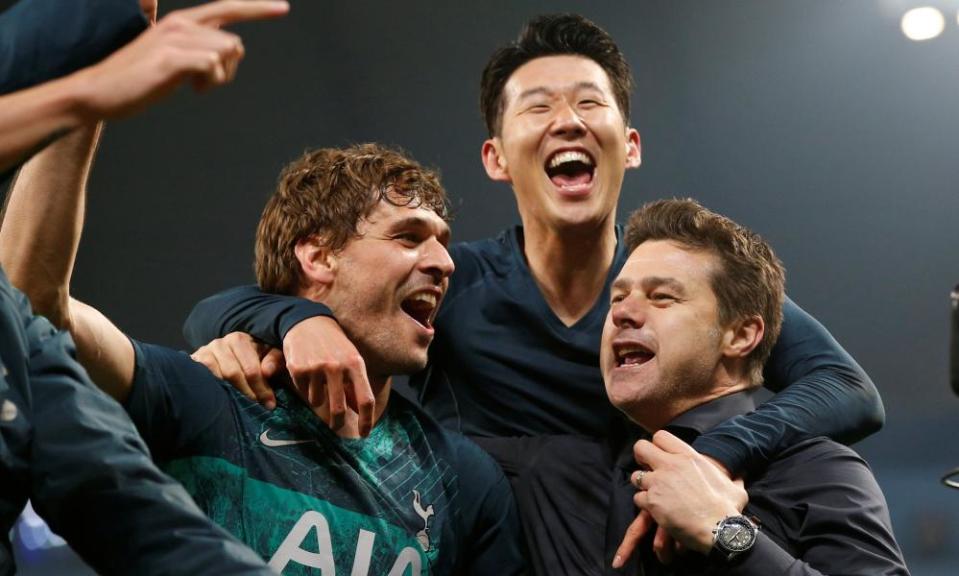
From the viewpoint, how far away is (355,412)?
195cm

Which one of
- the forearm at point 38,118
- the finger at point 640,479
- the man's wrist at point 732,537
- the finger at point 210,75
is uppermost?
the finger at point 210,75

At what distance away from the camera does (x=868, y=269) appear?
16.2 feet

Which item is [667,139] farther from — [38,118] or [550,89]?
[38,118]

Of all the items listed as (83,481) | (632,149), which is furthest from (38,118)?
(632,149)

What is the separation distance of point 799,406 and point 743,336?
0.57ft

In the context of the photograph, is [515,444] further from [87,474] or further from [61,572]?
[61,572]

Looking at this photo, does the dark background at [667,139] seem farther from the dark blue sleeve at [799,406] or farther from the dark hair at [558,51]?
the dark blue sleeve at [799,406]

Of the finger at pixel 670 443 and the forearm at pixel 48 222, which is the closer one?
the forearm at pixel 48 222

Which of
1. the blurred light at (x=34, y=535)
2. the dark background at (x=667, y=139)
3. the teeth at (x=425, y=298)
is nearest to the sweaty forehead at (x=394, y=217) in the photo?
the teeth at (x=425, y=298)

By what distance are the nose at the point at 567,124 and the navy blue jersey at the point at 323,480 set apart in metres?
0.75

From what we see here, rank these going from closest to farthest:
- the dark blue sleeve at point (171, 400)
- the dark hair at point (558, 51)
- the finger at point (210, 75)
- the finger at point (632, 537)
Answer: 1. the finger at point (210, 75)
2. the dark blue sleeve at point (171, 400)
3. the finger at point (632, 537)
4. the dark hair at point (558, 51)

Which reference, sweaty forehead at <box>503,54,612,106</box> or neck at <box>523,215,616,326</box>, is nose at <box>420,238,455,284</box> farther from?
sweaty forehead at <box>503,54,612,106</box>

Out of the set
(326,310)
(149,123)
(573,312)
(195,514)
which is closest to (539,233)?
(573,312)

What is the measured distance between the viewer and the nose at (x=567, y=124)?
103 inches
